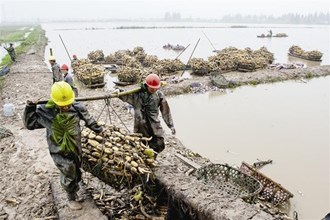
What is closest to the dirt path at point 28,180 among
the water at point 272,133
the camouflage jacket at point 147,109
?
the camouflage jacket at point 147,109

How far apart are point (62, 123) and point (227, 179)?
3163mm

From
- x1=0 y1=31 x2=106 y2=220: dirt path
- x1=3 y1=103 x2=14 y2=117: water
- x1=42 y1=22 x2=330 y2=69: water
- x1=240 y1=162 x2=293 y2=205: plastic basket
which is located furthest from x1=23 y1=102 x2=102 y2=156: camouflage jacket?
x1=42 y1=22 x2=330 y2=69: water

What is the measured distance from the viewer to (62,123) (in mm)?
3801

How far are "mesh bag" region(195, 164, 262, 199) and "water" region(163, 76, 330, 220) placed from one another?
44.8 inches

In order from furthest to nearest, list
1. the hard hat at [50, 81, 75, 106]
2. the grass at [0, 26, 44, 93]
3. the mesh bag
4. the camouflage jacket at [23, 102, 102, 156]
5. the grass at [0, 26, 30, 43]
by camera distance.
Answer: the grass at [0, 26, 30, 43]
the grass at [0, 26, 44, 93]
the mesh bag
the camouflage jacket at [23, 102, 102, 156]
the hard hat at [50, 81, 75, 106]

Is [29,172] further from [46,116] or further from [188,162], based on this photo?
[188,162]

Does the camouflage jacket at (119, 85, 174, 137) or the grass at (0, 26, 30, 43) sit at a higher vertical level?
the camouflage jacket at (119, 85, 174, 137)

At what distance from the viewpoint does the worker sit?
16.0ft

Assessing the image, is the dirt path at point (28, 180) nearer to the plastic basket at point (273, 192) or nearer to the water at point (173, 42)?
the plastic basket at point (273, 192)

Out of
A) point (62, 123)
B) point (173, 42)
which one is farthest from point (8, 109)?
point (173, 42)

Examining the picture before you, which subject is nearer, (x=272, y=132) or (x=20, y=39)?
(x=272, y=132)

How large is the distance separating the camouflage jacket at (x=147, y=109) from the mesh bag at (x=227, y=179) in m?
1.13

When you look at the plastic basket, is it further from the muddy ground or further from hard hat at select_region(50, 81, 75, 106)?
hard hat at select_region(50, 81, 75, 106)

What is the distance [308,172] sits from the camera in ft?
22.7
